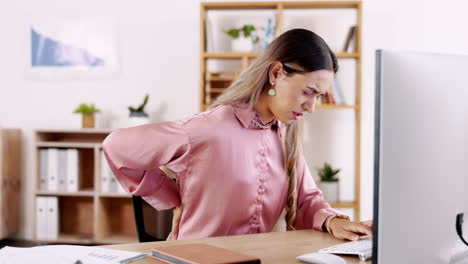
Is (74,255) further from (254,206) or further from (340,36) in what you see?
(340,36)

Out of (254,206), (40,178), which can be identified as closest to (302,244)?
(254,206)

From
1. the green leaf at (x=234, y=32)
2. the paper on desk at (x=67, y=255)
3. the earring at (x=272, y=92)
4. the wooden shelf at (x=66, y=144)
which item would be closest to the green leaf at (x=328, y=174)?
the green leaf at (x=234, y=32)

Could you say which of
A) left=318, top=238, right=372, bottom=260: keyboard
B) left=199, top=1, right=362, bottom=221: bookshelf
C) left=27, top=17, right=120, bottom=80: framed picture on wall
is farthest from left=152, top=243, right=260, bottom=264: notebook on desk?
left=27, top=17, right=120, bottom=80: framed picture on wall

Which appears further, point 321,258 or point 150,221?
point 150,221

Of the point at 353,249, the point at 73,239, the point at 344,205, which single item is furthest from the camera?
the point at 73,239

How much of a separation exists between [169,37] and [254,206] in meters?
2.70

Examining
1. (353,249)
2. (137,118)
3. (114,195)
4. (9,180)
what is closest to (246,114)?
(353,249)

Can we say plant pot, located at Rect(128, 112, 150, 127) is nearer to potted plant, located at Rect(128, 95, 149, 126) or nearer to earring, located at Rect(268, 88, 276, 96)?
potted plant, located at Rect(128, 95, 149, 126)

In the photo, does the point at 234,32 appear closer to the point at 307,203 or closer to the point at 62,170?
the point at 62,170

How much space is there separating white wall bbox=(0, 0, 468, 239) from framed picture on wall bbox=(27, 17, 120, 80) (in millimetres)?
64

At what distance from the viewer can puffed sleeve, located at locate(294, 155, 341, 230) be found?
5.08 ft

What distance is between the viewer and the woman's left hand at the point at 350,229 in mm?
1355

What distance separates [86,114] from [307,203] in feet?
8.68

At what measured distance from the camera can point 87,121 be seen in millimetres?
3889
